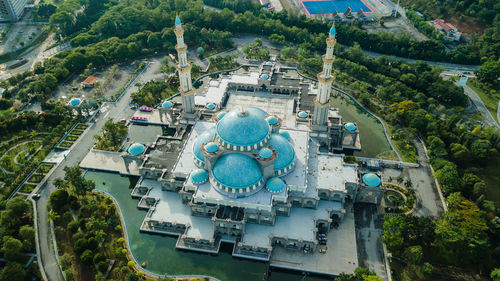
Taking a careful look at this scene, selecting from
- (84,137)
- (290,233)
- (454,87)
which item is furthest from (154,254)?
(454,87)

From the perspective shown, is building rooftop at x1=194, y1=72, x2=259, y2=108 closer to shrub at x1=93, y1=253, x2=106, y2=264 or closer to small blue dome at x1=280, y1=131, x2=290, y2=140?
small blue dome at x1=280, y1=131, x2=290, y2=140

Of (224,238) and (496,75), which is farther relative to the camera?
(496,75)

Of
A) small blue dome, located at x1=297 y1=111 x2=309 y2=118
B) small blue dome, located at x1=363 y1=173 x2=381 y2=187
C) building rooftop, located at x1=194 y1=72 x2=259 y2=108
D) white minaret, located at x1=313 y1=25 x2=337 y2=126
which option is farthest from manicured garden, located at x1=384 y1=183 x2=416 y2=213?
building rooftop, located at x1=194 y1=72 x2=259 y2=108

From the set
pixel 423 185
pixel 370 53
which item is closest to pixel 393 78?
pixel 370 53

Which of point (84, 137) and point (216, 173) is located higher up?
point (216, 173)

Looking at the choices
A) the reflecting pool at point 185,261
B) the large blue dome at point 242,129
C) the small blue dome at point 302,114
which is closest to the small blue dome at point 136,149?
the reflecting pool at point 185,261

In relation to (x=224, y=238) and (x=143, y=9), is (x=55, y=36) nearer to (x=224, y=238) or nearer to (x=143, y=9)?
(x=143, y=9)

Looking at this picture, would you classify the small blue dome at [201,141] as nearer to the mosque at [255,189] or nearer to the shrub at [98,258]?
the mosque at [255,189]
